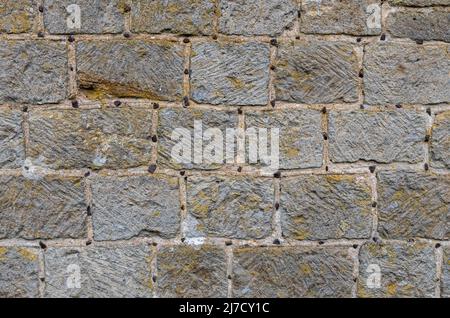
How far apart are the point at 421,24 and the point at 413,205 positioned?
790 millimetres

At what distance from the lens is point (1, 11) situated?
2088 mm

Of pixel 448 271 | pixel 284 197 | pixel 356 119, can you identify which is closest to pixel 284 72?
pixel 356 119

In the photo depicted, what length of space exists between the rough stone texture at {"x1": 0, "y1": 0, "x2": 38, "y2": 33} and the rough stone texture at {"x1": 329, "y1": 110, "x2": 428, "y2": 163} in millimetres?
1343

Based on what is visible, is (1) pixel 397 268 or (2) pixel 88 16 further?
(1) pixel 397 268

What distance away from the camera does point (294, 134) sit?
2160 millimetres

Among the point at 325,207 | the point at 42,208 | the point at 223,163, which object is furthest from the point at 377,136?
the point at 42,208

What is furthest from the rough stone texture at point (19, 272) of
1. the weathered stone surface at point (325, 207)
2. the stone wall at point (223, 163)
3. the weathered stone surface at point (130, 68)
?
the weathered stone surface at point (325, 207)

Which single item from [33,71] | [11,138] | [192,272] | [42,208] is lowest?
[192,272]

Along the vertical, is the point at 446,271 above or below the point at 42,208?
below

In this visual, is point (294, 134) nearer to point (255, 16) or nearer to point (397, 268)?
point (255, 16)

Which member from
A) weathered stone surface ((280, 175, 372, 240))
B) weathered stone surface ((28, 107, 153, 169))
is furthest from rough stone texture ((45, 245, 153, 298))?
weathered stone surface ((280, 175, 372, 240))

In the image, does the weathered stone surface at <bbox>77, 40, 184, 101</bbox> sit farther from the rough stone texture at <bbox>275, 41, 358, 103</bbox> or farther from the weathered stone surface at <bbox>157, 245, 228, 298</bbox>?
the weathered stone surface at <bbox>157, 245, 228, 298</bbox>

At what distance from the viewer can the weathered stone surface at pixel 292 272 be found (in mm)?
2195

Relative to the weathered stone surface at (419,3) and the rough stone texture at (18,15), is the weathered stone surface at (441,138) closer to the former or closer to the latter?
the weathered stone surface at (419,3)
